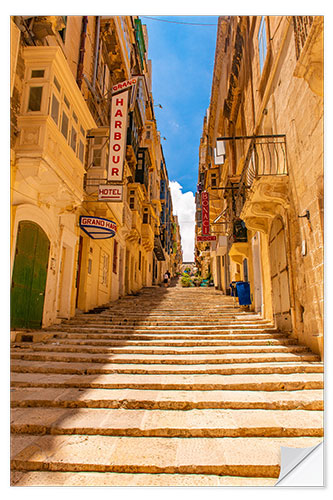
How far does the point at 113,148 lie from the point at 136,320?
20.0 ft

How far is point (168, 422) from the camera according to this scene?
3770 millimetres

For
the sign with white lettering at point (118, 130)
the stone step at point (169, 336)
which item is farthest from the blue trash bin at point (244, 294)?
the sign with white lettering at point (118, 130)

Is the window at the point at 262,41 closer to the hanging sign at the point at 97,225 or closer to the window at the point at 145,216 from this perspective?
the hanging sign at the point at 97,225

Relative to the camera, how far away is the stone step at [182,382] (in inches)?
199

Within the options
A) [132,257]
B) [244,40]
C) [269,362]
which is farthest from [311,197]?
[132,257]

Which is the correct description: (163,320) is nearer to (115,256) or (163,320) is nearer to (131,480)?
(115,256)

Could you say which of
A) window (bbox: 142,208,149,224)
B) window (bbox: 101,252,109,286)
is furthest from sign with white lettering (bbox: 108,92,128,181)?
window (bbox: 142,208,149,224)

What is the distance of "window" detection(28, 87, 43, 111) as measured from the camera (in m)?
7.36

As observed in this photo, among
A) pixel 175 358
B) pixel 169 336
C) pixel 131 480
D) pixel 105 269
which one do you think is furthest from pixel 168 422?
pixel 105 269

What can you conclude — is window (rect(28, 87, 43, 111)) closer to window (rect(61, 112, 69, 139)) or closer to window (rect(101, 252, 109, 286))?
window (rect(61, 112, 69, 139))

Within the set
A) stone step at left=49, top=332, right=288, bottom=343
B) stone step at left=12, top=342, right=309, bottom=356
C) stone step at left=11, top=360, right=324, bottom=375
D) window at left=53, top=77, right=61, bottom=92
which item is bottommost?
stone step at left=11, top=360, right=324, bottom=375

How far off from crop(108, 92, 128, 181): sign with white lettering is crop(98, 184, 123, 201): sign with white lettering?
0.95 meters

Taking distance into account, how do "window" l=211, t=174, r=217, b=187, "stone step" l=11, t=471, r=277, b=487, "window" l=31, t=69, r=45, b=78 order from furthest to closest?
"window" l=211, t=174, r=217, b=187 < "window" l=31, t=69, r=45, b=78 < "stone step" l=11, t=471, r=277, b=487

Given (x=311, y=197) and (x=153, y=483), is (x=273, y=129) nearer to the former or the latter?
(x=311, y=197)
